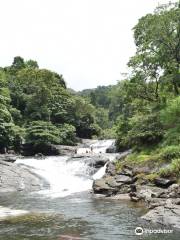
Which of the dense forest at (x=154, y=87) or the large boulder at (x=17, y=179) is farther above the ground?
the dense forest at (x=154, y=87)

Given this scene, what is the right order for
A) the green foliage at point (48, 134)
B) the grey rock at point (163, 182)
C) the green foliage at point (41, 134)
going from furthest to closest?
the green foliage at point (48, 134) → the green foliage at point (41, 134) → the grey rock at point (163, 182)

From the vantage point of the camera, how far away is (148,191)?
2706 cm

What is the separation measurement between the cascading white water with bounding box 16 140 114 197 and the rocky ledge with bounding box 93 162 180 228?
3.14 meters

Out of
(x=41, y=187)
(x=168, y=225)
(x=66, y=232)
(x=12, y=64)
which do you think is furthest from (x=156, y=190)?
(x=12, y=64)

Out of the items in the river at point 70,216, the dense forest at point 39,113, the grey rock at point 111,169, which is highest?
the dense forest at point 39,113

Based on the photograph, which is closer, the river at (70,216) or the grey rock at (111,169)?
the river at (70,216)

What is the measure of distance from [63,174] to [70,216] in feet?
62.2

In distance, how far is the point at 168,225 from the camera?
783 inches

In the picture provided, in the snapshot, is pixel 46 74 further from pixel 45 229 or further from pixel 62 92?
pixel 45 229

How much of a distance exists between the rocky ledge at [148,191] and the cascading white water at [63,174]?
10.3ft

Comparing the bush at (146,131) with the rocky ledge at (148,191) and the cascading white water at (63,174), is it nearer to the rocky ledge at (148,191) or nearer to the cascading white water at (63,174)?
the rocky ledge at (148,191)

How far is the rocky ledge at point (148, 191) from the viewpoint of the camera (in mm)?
20923

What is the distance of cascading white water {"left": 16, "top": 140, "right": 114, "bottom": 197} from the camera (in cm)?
3496
